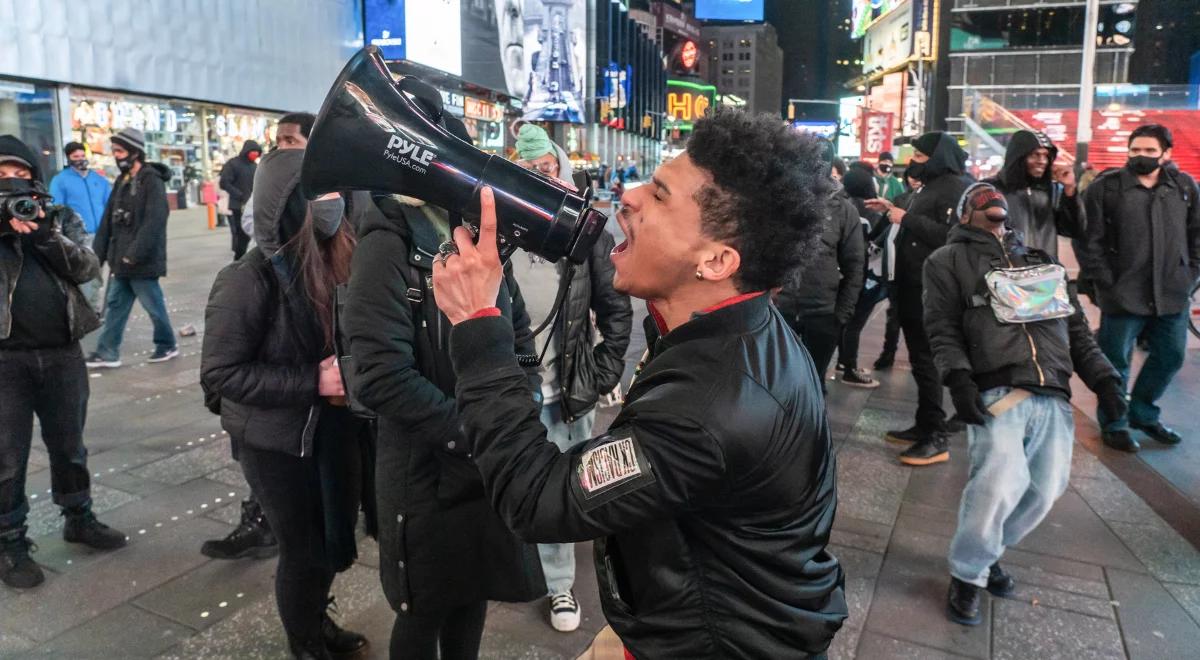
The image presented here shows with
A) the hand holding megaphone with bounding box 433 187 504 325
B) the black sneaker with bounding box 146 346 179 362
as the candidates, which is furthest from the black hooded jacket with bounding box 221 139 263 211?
the hand holding megaphone with bounding box 433 187 504 325

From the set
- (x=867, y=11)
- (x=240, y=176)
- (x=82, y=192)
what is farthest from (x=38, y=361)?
(x=867, y=11)

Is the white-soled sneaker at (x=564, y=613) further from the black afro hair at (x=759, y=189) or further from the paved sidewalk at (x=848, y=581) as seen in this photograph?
the black afro hair at (x=759, y=189)

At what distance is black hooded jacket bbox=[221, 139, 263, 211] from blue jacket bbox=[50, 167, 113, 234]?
1968 mm

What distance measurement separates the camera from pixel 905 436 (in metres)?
5.66

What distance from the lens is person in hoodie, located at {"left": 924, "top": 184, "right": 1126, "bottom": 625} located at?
131 inches

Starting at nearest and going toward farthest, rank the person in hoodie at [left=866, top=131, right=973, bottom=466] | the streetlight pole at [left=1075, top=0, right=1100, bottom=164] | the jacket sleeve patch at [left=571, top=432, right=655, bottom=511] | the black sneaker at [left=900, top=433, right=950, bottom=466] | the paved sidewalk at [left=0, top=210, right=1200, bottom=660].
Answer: the jacket sleeve patch at [left=571, top=432, right=655, bottom=511] < the paved sidewalk at [left=0, top=210, right=1200, bottom=660] < the black sneaker at [left=900, top=433, right=950, bottom=466] < the person in hoodie at [left=866, top=131, right=973, bottom=466] < the streetlight pole at [left=1075, top=0, right=1100, bottom=164]

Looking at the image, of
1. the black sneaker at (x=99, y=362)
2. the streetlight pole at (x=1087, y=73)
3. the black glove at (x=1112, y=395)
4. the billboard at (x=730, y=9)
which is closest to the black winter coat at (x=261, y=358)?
the black glove at (x=1112, y=395)

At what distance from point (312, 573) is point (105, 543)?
1775 millimetres

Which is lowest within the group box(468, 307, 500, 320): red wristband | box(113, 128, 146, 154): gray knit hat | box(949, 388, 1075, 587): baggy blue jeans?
box(949, 388, 1075, 587): baggy blue jeans

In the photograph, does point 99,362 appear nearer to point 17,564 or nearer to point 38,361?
point 38,361

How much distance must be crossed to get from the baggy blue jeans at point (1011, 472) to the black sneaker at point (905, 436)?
2140mm

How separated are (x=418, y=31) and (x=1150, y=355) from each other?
27.8 meters

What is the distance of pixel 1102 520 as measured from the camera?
437 centimetres

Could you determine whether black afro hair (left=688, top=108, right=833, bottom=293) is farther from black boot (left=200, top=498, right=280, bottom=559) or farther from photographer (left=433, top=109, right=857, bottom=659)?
black boot (left=200, top=498, right=280, bottom=559)
